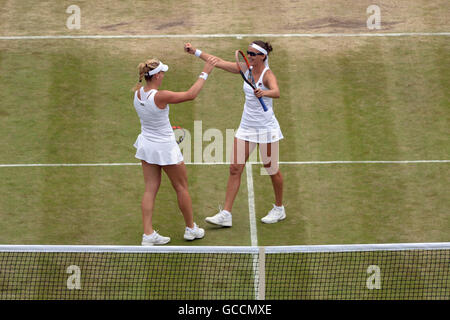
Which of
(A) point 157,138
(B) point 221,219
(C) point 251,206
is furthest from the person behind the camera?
(C) point 251,206

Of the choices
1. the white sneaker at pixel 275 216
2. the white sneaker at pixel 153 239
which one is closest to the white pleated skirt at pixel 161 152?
the white sneaker at pixel 153 239

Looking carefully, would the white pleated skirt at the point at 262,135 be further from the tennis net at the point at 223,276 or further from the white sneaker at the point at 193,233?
the tennis net at the point at 223,276

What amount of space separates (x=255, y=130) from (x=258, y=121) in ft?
0.46

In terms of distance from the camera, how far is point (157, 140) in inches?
419

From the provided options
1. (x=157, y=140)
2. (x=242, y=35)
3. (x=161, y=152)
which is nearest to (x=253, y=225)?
(x=161, y=152)

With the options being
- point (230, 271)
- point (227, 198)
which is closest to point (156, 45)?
point (227, 198)

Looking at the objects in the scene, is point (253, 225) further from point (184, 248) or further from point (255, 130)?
point (184, 248)

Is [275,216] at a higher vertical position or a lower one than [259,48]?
lower

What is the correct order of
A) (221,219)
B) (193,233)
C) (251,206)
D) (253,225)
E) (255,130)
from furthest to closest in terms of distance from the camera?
(251,206) < (253,225) < (221,219) < (255,130) < (193,233)

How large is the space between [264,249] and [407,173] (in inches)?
168

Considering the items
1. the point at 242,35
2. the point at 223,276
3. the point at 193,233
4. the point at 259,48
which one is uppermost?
the point at 242,35

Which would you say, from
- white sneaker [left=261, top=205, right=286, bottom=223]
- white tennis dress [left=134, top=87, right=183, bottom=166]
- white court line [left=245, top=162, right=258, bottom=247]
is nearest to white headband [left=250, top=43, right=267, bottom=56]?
white tennis dress [left=134, top=87, right=183, bottom=166]

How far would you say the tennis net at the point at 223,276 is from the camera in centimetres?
1019

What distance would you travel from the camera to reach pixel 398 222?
11.8 metres
